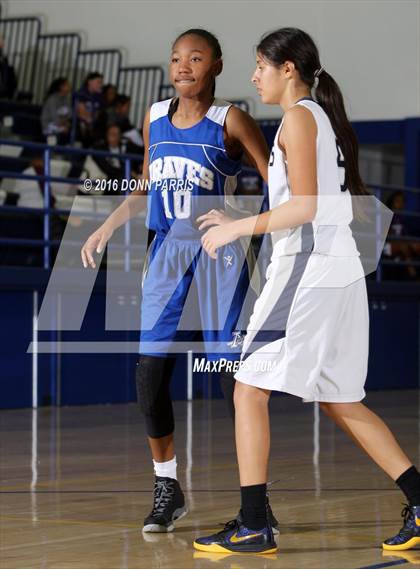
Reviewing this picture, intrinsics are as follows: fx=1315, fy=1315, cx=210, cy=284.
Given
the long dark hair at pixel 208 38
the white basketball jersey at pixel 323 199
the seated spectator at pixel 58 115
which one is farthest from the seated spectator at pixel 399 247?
the white basketball jersey at pixel 323 199

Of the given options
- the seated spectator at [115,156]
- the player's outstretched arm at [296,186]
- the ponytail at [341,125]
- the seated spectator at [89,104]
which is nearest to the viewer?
the player's outstretched arm at [296,186]

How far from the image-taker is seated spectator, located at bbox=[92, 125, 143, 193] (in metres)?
11.3

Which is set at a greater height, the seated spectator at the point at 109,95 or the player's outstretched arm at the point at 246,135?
the seated spectator at the point at 109,95

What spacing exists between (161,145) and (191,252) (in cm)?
39

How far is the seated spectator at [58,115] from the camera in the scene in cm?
1390

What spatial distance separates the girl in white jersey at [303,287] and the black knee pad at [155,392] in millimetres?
567

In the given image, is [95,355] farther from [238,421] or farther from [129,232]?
[238,421]

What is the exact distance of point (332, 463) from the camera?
6703 millimetres

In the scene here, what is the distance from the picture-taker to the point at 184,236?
458 cm

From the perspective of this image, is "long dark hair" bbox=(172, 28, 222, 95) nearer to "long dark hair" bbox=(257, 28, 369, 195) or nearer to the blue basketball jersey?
the blue basketball jersey

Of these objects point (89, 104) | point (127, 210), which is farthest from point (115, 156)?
point (127, 210)

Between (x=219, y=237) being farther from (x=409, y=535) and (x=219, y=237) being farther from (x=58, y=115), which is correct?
(x=58, y=115)

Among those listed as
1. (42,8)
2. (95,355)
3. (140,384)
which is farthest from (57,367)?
(42,8)

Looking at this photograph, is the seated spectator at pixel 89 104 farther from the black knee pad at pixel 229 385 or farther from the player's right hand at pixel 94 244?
the black knee pad at pixel 229 385
